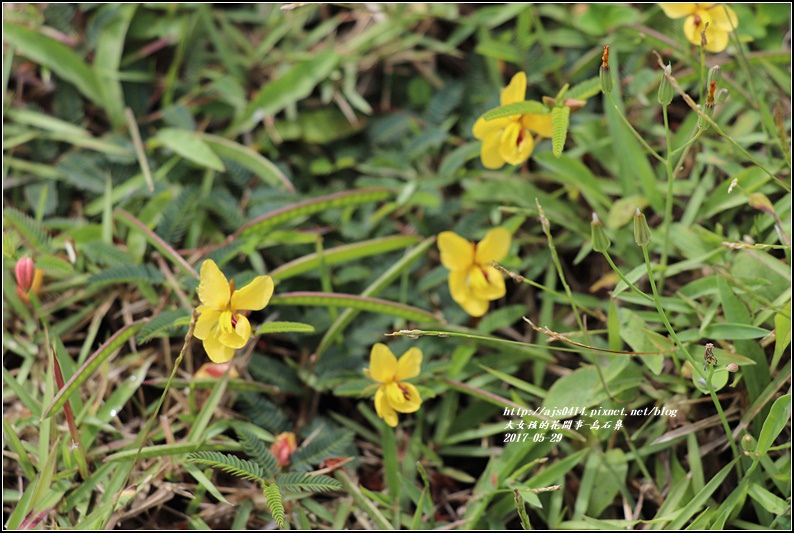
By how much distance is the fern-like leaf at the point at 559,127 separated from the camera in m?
1.41

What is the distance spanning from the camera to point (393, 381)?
1.60 metres

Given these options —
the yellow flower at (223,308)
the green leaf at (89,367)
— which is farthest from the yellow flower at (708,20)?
the green leaf at (89,367)

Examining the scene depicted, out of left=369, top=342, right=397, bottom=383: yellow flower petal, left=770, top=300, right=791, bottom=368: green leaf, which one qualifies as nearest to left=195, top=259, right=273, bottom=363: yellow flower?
left=369, top=342, right=397, bottom=383: yellow flower petal

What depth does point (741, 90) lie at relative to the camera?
1.92 metres

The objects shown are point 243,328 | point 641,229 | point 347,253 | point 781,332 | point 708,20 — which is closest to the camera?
point 641,229

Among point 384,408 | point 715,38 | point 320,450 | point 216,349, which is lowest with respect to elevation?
point 320,450

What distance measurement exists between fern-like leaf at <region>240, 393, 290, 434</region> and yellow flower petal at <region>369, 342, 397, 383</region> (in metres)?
0.31

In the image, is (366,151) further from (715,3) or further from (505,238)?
(715,3)

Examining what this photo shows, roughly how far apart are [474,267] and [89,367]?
0.92 meters

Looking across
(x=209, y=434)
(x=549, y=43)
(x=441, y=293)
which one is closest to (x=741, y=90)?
(x=549, y=43)

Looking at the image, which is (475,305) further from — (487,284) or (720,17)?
(720,17)

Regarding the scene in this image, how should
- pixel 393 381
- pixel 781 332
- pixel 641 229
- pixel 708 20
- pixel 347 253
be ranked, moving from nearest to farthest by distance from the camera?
1. pixel 641 229
2. pixel 781 332
3. pixel 393 381
4. pixel 708 20
5. pixel 347 253

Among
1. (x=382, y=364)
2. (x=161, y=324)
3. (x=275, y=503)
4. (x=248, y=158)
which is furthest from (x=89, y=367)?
(x=248, y=158)

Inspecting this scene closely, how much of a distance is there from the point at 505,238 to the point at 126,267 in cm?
96
